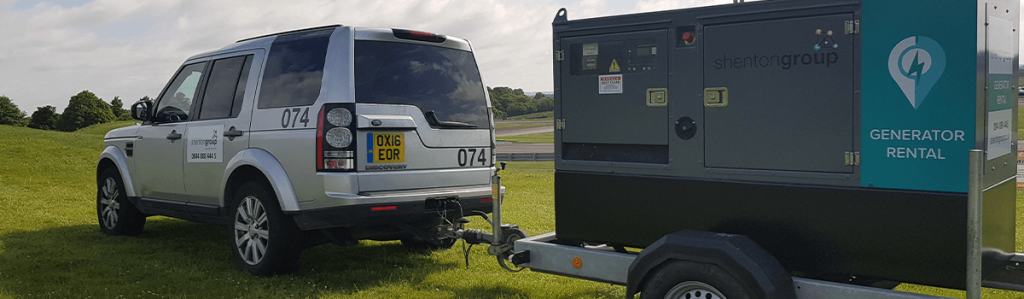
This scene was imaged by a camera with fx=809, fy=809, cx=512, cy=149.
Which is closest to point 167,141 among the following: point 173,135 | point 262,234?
point 173,135

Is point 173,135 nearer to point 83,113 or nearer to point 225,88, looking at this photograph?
point 225,88

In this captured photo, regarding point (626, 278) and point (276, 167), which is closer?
point (626, 278)

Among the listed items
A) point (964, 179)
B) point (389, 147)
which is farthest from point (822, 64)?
point (389, 147)

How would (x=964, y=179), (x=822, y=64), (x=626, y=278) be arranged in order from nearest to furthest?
1. (x=964, y=179)
2. (x=822, y=64)
3. (x=626, y=278)

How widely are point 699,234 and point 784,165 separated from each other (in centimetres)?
58

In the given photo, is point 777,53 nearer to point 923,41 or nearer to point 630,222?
point 923,41

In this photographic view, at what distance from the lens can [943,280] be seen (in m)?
3.95

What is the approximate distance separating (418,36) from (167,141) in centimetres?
302

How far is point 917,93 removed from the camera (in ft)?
12.6

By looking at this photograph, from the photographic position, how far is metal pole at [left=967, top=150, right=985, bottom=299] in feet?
11.6

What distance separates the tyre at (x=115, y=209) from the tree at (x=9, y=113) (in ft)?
339

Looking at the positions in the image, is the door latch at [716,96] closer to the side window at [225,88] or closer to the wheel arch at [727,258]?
the wheel arch at [727,258]

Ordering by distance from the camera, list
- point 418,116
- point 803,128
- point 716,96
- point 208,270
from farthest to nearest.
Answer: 1. point 208,270
2. point 418,116
3. point 716,96
4. point 803,128

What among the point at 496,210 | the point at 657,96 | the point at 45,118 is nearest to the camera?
the point at 657,96
